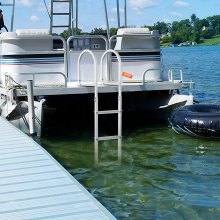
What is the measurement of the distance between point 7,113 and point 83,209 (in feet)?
20.4

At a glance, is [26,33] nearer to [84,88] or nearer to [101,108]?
[84,88]

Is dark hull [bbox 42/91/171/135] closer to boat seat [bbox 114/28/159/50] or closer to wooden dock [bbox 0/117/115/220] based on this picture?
boat seat [bbox 114/28/159/50]

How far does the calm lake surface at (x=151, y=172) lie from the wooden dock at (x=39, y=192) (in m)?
0.90

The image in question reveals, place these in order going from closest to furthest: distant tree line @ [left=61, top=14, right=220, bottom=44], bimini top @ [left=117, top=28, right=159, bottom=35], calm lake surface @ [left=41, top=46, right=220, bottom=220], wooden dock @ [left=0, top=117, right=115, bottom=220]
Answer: wooden dock @ [left=0, top=117, right=115, bottom=220] → calm lake surface @ [left=41, top=46, right=220, bottom=220] → bimini top @ [left=117, top=28, right=159, bottom=35] → distant tree line @ [left=61, top=14, right=220, bottom=44]

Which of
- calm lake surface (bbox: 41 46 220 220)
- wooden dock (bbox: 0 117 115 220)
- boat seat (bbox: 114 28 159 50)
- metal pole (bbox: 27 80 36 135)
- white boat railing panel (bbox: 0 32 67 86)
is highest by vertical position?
boat seat (bbox: 114 28 159 50)

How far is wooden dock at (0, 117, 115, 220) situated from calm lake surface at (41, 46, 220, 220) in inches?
35.3

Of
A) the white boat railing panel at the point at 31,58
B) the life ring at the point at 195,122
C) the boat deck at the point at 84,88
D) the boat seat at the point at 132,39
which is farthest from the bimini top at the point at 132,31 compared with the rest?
the life ring at the point at 195,122

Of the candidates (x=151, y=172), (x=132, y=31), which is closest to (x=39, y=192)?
(x=151, y=172)

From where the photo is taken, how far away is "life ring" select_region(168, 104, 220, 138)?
388 inches

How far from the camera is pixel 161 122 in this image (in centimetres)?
1233

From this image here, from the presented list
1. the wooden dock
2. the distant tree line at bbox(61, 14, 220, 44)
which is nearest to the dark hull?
the wooden dock

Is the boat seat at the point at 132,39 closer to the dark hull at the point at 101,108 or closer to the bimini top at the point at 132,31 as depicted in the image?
the bimini top at the point at 132,31

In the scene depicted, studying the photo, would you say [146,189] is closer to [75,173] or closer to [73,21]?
[75,173]

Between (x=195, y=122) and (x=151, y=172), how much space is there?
262cm
